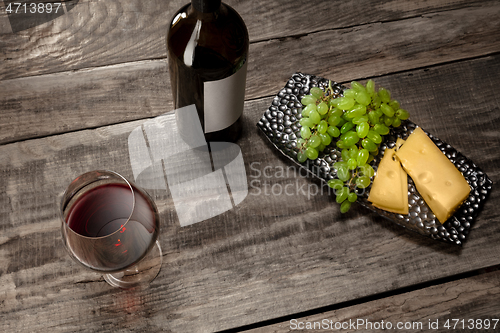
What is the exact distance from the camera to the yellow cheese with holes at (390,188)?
2.29 ft

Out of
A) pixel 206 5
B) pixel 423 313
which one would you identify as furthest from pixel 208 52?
pixel 423 313

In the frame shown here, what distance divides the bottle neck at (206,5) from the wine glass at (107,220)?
9.8 inches

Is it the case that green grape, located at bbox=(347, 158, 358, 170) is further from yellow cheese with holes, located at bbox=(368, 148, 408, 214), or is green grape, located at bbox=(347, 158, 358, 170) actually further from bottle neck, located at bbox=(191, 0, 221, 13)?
bottle neck, located at bbox=(191, 0, 221, 13)

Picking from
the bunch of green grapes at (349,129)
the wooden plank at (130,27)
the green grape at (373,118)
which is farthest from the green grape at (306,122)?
the wooden plank at (130,27)

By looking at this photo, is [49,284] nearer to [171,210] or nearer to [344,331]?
[171,210]

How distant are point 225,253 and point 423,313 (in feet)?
1.13

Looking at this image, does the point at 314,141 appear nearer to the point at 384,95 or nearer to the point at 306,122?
the point at 306,122

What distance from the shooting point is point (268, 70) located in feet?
2.82

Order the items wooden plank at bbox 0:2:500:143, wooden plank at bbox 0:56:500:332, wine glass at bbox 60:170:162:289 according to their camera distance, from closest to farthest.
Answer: wine glass at bbox 60:170:162:289
wooden plank at bbox 0:56:500:332
wooden plank at bbox 0:2:500:143

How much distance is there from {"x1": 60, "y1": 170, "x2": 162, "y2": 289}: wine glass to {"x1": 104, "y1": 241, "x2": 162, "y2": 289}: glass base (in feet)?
0.39

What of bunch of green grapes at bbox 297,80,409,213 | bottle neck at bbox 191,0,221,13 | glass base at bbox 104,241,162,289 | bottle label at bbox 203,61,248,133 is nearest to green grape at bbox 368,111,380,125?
bunch of green grapes at bbox 297,80,409,213

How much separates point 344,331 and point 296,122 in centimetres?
37

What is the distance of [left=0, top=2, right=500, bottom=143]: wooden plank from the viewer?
2.61 ft

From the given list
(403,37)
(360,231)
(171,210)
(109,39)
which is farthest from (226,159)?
(403,37)
